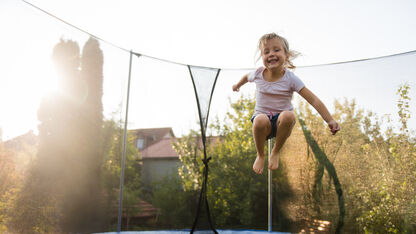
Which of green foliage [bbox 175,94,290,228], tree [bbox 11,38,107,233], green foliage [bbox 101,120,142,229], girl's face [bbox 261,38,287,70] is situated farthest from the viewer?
green foliage [bbox 175,94,290,228]

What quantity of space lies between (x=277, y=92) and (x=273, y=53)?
0.24 meters

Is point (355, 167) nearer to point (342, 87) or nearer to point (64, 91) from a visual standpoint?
point (342, 87)

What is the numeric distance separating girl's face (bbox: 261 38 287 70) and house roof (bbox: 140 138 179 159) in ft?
6.60

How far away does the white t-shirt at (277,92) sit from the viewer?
2.03 meters

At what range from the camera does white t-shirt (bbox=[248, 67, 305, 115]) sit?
203cm

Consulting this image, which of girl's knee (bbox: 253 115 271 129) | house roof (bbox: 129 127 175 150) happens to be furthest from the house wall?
girl's knee (bbox: 253 115 271 129)

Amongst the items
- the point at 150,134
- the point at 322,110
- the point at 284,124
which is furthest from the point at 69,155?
the point at 322,110

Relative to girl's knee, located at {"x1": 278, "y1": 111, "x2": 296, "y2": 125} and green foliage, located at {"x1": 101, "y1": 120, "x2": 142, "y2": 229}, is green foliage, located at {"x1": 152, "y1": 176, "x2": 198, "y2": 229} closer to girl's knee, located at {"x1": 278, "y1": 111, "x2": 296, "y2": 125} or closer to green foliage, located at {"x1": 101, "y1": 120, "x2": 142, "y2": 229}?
green foliage, located at {"x1": 101, "y1": 120, "x2": 142, "y2": 229}

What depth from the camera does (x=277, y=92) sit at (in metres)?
2.04

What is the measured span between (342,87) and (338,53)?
15.7 inches

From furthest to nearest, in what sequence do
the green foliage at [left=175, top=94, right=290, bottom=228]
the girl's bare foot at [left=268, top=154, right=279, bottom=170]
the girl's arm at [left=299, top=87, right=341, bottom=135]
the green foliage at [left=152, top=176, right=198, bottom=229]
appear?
the green foliage at [left=175, top=94, right=290, bottom=228], the green foliage at [left=152, top=176, right=198, bottom=229], the girl's bare foot at [left=268, top=154, right=279, bottom=170], the girl's arm at [left=299, top=87, right=341, bottom=135]

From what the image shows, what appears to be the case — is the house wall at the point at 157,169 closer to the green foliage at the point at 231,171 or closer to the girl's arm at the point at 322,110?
the green foliage at the point at 231,171

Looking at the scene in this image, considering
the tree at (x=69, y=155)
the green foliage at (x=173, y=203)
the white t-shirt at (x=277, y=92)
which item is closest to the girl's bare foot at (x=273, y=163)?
the white t-shirt at (x=277, y=92)

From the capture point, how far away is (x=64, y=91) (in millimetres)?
2984
